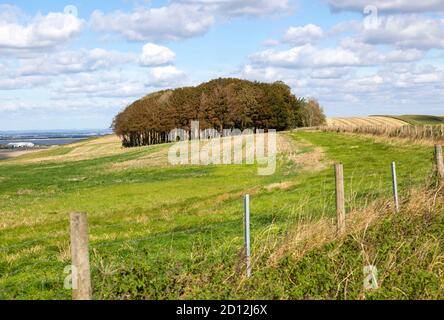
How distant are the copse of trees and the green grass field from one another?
65.1 meters

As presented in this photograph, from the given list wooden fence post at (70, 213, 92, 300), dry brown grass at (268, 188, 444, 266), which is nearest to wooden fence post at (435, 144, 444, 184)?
dry brown grass at (268, 188, 444, 266)

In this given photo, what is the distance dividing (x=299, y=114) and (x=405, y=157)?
9924 cm

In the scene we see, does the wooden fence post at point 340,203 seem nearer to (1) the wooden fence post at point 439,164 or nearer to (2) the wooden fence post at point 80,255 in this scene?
(1) the wooden fence post at point 439,164

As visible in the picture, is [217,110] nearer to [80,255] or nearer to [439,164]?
[439,164]

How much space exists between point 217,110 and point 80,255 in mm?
113047

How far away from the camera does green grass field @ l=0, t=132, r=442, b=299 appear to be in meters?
8.84

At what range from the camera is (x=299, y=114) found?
13575 cm

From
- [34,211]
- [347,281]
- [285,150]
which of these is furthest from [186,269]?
[285,150]

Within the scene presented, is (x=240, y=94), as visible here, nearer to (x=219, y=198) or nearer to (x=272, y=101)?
(x=272, y=101)

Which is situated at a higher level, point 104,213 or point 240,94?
point 240,94

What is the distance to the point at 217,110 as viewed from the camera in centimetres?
11988

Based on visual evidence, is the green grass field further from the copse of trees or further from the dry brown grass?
the copse of trees

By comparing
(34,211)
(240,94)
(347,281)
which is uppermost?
(240,94)

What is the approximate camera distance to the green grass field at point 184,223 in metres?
8.84
